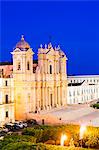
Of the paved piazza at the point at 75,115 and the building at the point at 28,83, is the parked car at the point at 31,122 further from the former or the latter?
the building at the point at 28,83

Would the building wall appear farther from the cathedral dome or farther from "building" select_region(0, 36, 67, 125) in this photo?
the cathedral dome

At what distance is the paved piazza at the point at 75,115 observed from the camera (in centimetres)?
4925

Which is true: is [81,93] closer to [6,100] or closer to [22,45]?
[22,45]

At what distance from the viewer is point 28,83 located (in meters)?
52.7

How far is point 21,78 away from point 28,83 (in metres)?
1.19

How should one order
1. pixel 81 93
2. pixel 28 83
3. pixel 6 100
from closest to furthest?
1. pixel 6 100
2. pixel 28 83
3. pixel 81 93

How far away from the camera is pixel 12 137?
3378 centimetres

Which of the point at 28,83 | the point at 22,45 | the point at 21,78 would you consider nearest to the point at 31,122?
the point at 28,83

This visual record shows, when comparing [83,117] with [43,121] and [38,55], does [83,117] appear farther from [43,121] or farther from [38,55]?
[38,55]

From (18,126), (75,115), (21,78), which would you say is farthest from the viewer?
(75,115)

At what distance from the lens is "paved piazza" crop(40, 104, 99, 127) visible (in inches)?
1939

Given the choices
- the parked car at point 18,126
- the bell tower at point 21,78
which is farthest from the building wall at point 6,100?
the parked car at point 18,126

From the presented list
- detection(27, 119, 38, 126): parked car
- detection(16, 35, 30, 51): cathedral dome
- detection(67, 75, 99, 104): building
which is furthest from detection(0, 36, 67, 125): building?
detection(67, 75, 99, 104): building

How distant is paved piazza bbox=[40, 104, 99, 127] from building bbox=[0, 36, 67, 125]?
190 centimetres
